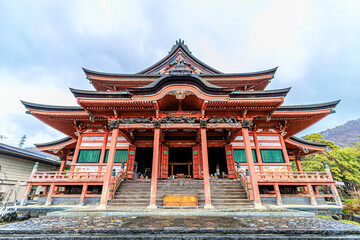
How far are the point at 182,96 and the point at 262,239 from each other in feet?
23.8

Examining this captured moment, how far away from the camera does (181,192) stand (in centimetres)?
949

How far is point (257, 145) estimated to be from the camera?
1259cm

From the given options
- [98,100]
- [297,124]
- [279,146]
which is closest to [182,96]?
[98,100]

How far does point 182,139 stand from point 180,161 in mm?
5654

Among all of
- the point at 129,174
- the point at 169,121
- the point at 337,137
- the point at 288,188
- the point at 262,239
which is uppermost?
the point at 337,137

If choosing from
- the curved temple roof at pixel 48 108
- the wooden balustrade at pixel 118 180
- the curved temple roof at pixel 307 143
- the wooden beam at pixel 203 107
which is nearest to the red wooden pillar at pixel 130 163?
the wooden balustrade at pixel 118 180

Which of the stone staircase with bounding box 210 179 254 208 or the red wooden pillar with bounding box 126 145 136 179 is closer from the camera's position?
the stone staircase with bounding box 210 179 254 208

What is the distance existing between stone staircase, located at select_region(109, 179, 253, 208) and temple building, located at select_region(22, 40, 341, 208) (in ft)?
0.18

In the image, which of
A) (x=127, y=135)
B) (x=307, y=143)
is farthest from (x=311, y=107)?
(x=127, y=135)

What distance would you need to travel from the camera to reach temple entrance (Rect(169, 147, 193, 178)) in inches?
695

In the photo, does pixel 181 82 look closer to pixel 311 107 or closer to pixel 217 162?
pixel 311 107

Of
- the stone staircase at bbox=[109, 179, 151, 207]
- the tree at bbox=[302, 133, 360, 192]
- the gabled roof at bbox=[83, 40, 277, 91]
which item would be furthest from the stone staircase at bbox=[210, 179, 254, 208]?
the tree at bbox=[302, 133, 360, 192]

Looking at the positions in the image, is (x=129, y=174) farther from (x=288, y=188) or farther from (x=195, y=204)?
(x=288, y=188)

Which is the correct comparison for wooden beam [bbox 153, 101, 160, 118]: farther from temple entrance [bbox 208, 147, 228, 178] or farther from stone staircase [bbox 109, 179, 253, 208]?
temple entrance [bbox 208, 147, 228, 178]
